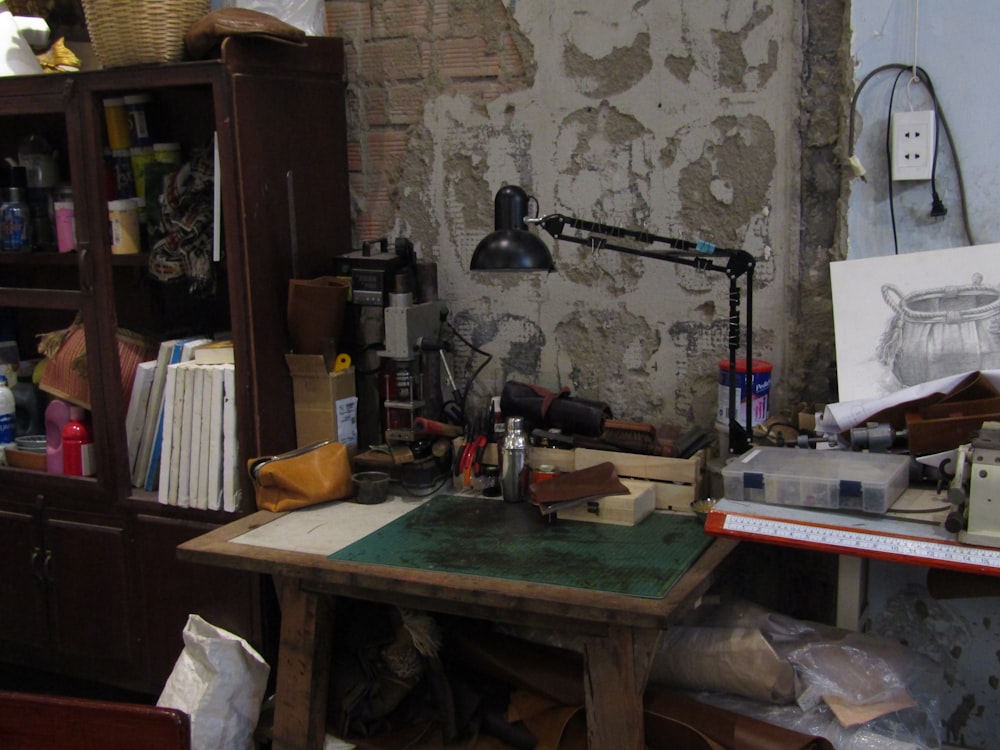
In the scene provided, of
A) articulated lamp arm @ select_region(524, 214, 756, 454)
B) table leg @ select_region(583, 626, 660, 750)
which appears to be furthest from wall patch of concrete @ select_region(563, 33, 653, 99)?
table leg @ select_region(583, 626, 660, 750)

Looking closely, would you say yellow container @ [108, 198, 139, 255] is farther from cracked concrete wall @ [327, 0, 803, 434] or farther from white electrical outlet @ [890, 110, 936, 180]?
white electrical outlet @ [890, 110, 936, 180]

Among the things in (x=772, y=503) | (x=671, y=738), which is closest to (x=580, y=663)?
(x=671, y=738)

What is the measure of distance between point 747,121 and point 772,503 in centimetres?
97

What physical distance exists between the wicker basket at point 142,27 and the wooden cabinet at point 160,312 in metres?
0.04

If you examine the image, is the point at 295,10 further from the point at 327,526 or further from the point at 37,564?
the point at 37,564

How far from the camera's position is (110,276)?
2.75 meters

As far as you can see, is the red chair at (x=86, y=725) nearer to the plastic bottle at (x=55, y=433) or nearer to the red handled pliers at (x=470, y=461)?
the red handled pliers at (x=470, y=461)

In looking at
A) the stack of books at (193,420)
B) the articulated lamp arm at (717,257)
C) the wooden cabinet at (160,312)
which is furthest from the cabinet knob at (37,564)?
the articulated lamp arm at (717,257)

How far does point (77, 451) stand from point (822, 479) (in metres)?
2.05

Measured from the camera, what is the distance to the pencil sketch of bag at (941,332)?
223 centimetres

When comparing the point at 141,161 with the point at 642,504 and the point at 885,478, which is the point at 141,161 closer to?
the point at 642,504

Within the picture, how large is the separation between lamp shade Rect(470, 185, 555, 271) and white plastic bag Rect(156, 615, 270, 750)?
1.05 meters

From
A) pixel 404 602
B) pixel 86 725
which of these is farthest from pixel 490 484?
pixel 86 725

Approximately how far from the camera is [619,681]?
6.18 ft
